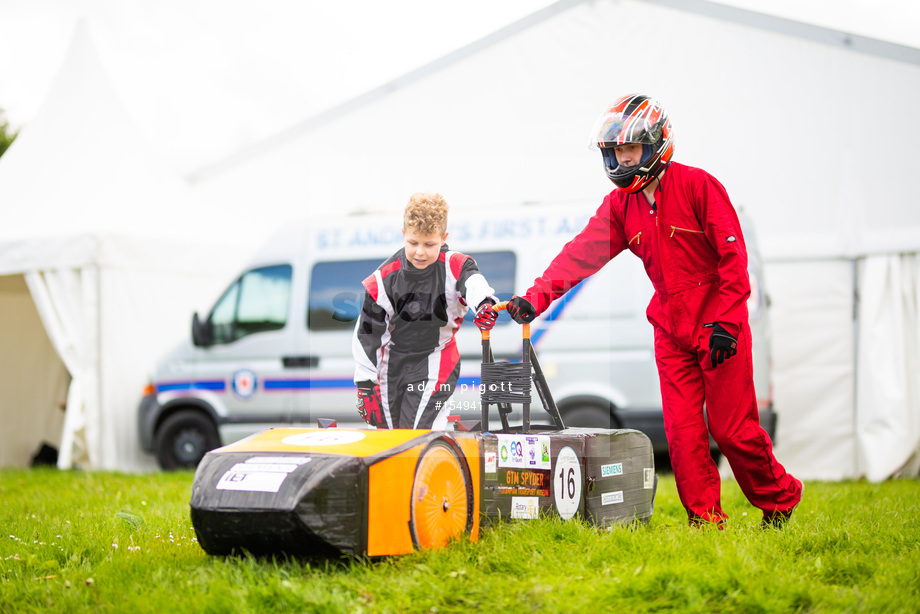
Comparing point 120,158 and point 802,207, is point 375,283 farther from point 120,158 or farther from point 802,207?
point 120,158

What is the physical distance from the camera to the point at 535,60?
9.09 m

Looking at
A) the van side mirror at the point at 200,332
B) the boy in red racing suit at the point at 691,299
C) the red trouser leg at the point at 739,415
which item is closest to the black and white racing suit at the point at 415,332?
the boy in red racing suit at the point at 691,299

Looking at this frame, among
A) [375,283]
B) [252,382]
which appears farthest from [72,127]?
[375,283]

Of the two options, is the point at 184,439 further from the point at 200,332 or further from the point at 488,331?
the point at 488,331

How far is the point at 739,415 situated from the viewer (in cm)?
345

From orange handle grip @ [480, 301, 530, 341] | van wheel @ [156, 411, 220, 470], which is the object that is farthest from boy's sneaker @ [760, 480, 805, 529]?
van wheel @ [156, 411, 220, 470]

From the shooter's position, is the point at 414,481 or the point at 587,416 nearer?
the point at 414,481

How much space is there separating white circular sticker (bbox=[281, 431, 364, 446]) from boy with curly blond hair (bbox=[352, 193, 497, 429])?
405mm

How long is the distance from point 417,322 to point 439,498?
0.78 metres

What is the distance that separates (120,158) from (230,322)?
257 cm

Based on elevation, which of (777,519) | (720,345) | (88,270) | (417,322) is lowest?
(777,519)

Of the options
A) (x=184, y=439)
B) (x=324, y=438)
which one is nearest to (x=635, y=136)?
(x=324, y=438)

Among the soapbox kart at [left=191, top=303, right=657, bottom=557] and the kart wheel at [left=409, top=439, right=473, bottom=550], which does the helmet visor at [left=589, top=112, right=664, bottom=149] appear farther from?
the kart wheel at [left=409, top=439, right=473, bottom=550]

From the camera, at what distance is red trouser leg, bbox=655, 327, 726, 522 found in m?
3.51
